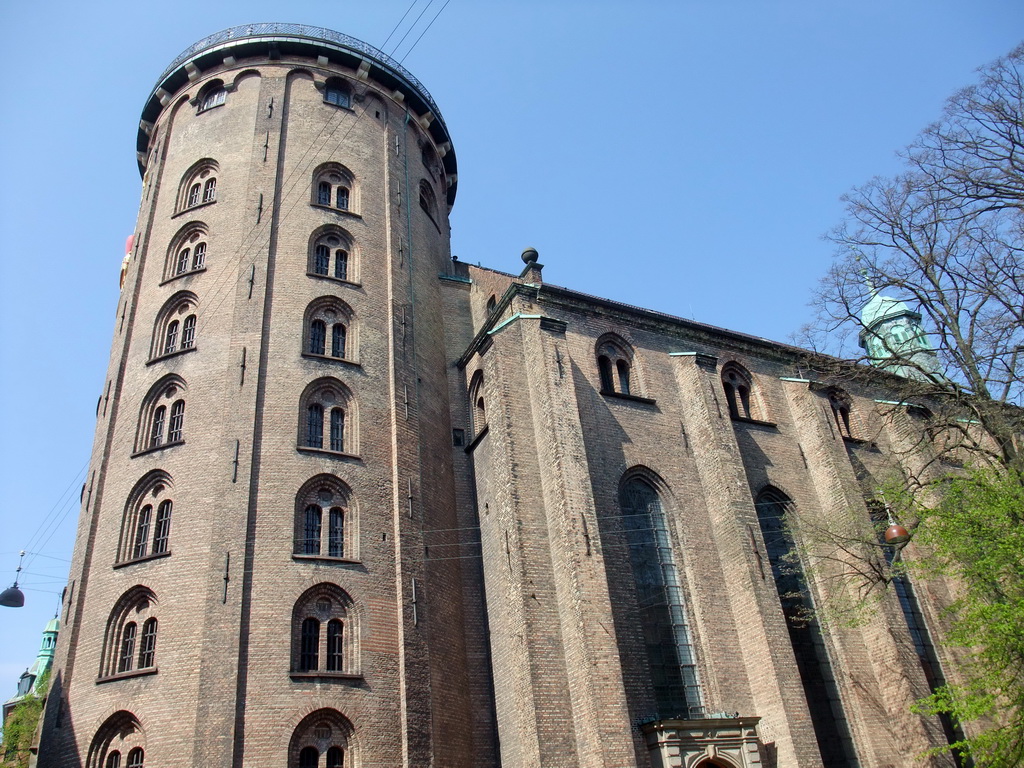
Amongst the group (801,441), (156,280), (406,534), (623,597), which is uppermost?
(156,280)

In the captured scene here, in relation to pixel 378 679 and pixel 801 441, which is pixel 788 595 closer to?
pixel 801 441

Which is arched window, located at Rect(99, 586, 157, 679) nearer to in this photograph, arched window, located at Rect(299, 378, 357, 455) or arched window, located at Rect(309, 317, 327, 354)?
arched window, located at Rect(299, 378, 357, 455)

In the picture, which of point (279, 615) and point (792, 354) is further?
point (792, 354)

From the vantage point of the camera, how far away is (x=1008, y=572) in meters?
14.2

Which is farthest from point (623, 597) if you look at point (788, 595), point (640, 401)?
point (640, 401)

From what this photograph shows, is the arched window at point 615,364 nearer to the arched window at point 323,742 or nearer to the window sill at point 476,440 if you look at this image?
the window sill at point 476,440

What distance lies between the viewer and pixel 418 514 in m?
19.9

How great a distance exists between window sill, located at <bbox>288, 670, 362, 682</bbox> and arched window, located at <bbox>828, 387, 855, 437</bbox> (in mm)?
17270

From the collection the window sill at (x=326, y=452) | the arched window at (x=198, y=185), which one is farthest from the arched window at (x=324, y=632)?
the arched window at (x=198, y=185)

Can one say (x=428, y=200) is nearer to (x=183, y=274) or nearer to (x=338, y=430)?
(x=183, y=274)

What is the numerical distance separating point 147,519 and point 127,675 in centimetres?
373

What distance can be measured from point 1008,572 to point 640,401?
951cm

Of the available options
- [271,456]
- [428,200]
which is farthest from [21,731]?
[428,200]

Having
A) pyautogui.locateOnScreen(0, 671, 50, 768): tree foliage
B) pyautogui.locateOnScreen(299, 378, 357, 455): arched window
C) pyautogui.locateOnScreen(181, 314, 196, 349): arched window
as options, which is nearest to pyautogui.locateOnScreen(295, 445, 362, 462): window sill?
→ pyautogui.locateOnScreen(299, 378, 357, 455): arched window
